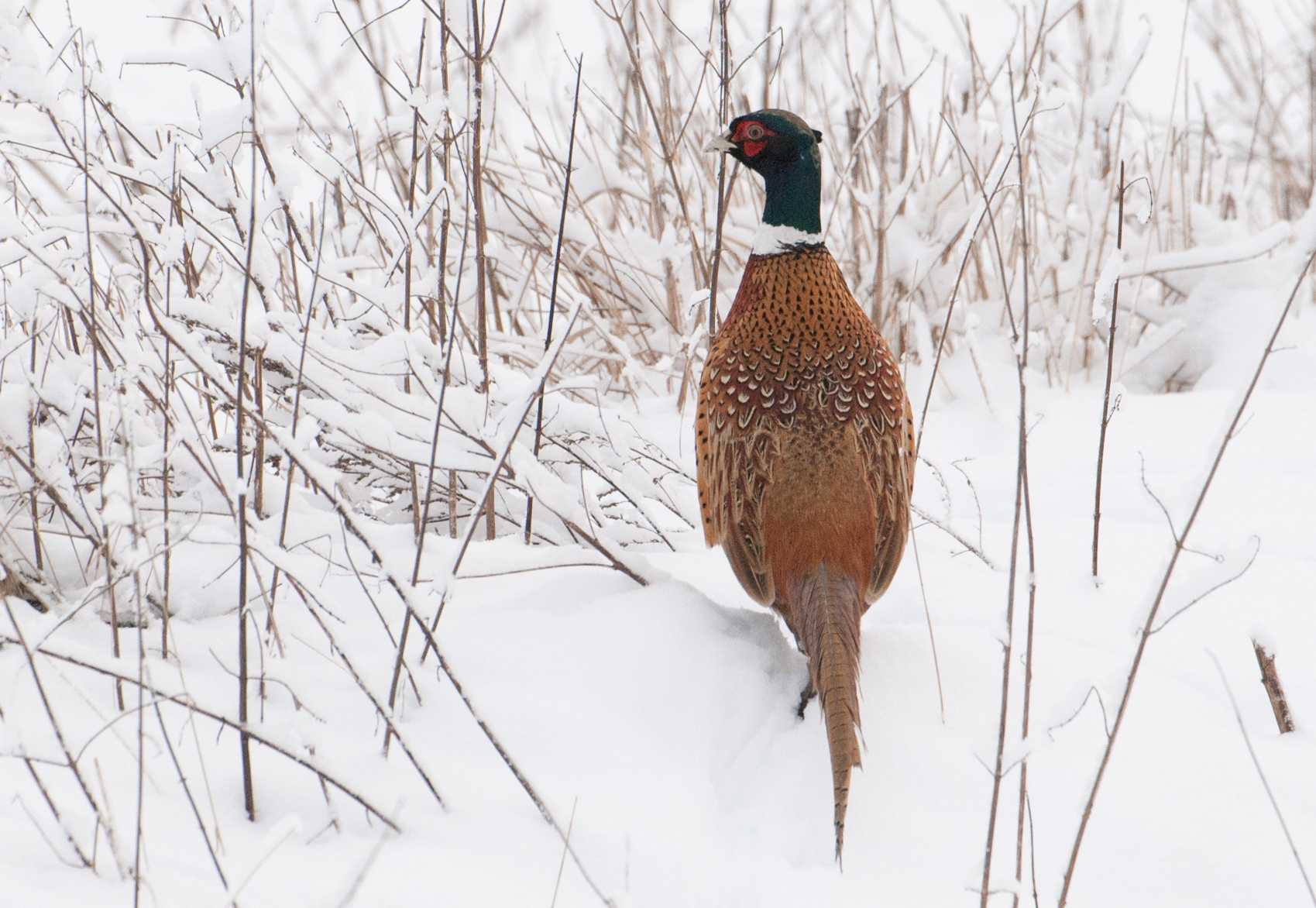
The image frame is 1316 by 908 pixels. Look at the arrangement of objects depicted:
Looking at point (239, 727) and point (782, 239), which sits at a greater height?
point (782, 239)

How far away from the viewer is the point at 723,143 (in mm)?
2141

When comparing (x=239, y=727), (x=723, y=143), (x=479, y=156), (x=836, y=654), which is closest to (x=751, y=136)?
(x=723, y=143)

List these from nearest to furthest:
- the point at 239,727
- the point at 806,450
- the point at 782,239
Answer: the point at 239,727
the point at 806,450
the point at 782,239

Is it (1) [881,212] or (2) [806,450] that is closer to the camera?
(2) [806,450]

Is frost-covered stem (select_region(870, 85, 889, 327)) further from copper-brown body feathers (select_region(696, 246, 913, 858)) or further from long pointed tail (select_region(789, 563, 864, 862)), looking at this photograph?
long pointed tail (select_region(789, 563, 864, 862))

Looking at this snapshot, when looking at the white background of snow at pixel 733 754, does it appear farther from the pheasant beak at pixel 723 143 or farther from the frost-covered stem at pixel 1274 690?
the pheasant beak at pixel 723 143

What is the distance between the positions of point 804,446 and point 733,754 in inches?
20.7

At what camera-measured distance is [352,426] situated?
5.54ft

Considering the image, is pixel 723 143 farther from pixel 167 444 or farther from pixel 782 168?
pixel 167 444

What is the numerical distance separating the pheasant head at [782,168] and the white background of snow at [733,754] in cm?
68

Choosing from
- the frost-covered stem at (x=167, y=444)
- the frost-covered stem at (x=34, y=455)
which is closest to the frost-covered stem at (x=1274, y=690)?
the frost-covered stem at (x=167, y=444)

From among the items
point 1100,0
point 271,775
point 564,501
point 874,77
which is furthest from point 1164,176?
point 271,775

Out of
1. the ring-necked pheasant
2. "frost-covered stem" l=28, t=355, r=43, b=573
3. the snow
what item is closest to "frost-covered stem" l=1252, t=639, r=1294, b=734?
the ring-necked pheasant

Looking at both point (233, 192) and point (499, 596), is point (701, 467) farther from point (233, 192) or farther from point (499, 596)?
point (233, 192)
